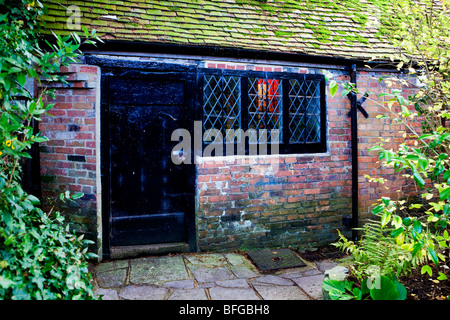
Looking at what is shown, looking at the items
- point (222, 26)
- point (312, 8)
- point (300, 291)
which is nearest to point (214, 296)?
point (300, 291)

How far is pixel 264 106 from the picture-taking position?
4906 mm

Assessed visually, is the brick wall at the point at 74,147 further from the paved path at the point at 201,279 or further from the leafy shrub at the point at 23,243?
the leafy shrub at the point at 23,243

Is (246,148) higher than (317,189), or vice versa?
(246,148)

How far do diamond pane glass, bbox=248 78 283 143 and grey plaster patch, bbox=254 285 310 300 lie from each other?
7.11ft

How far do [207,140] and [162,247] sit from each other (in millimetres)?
1639

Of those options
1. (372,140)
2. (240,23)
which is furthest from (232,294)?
(240,23)

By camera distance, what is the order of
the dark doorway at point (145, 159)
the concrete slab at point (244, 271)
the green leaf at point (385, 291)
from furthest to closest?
the dark doorway at point (145, 159) < the concrete slab at point (244, 271) < the green leaf at point (385, 291)

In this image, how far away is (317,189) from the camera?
5.08 m

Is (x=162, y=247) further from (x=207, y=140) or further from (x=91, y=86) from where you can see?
(x=91, y=86)

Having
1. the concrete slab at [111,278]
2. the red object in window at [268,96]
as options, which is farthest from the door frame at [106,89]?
the red object in window at [268,96]

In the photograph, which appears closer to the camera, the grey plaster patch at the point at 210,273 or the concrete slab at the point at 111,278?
the concrete slab at the point at 111,278

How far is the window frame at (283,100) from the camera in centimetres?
455

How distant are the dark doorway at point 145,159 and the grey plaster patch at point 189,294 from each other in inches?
44.6
